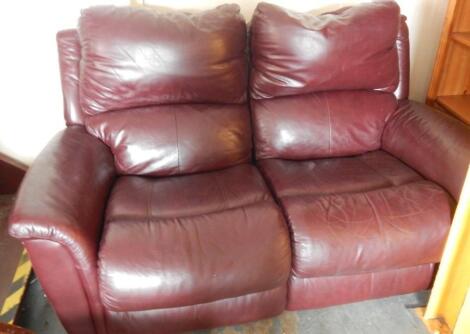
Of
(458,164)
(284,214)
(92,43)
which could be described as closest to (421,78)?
(458,164)

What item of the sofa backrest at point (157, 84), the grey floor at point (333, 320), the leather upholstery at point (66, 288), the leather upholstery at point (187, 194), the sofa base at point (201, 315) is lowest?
the grey floor at point (333, 320)

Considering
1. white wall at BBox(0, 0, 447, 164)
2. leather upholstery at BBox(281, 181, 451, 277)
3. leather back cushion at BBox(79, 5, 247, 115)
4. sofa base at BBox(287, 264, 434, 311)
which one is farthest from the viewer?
white wall at BBox(0, 0, 447, 164)

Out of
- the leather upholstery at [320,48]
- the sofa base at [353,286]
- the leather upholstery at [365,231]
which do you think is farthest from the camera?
the leather upholstery at [320,48]

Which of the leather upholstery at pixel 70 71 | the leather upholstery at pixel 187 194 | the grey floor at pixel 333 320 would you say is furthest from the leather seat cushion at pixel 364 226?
the leather upholstery at pixel 70 71

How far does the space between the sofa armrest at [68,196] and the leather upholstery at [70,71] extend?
102 mm

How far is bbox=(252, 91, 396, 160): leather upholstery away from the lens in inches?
64.0

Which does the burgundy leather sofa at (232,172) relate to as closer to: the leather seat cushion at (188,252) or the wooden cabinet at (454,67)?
the leather seat cushion at (188,252)

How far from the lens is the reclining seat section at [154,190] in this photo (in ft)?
3.64

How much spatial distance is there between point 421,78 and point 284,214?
1.35 m

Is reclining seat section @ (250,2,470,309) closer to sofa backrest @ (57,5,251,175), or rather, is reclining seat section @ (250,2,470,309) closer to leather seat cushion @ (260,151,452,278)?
leather seat cushion @ (260,151,452,278)

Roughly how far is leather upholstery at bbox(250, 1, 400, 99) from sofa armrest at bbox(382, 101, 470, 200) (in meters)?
0.22

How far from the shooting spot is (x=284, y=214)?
1.28 m

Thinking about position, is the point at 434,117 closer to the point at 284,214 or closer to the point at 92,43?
the point at 284,214

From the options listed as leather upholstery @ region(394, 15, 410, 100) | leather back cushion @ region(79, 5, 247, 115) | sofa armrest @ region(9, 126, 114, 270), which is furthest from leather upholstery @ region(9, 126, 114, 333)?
leather upholstery @ region(394, 15, 410, 100)
